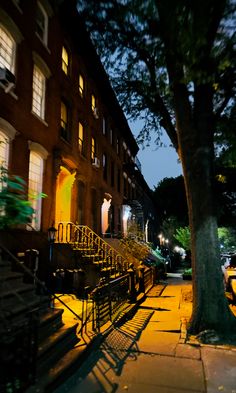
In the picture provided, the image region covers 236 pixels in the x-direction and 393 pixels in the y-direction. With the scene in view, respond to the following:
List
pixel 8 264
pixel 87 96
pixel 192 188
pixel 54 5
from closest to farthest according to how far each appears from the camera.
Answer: pixel 8 264, pixel 192 188, pixel 54 5, pixel 87 96

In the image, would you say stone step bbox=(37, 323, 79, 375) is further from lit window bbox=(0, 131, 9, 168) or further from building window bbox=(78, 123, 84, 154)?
building window bbox=(78, 123, 84, 154)

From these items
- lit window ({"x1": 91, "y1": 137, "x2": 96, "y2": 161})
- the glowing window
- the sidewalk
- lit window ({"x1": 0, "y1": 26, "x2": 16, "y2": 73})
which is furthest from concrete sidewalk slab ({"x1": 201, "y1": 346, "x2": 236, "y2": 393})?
the glowing window

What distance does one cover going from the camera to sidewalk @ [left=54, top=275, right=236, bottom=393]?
4.49 meters

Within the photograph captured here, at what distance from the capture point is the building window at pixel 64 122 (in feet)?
43.7

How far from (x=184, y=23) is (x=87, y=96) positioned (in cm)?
1014

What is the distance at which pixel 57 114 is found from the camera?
40.0 ft

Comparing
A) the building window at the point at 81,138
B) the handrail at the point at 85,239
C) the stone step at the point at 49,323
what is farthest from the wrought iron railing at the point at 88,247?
the stone step at the point at 49,323

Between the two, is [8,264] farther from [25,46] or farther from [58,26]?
[58,26]

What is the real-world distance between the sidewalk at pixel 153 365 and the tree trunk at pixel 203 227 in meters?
0.77

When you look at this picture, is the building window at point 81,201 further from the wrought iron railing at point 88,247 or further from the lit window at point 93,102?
the lit window at point 93,102

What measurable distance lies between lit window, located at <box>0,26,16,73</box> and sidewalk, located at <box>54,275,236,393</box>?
26.2 feet

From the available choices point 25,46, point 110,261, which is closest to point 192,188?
point 110,261

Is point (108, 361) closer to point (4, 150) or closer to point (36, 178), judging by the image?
point (4, 150)

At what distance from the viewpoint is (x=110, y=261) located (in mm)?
12672
